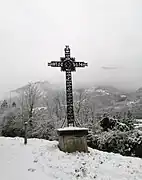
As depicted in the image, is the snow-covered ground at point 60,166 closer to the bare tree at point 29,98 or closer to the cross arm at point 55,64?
the cross arm at point 55,64

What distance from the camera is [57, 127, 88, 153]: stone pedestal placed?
36.3 feet

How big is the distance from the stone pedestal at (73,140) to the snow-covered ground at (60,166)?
433 millimetres

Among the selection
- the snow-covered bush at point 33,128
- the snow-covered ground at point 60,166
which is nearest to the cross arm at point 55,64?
the snow-covered ground at point 60,166

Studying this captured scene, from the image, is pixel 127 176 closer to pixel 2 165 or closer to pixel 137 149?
pixel 2 165

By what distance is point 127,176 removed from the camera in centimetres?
777

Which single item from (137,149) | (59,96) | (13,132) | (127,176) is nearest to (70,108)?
(137,149)

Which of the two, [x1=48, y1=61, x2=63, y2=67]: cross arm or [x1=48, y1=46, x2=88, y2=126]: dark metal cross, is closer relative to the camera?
[x1=48, y1=46, x2=88, y2=126]: dark metal cross

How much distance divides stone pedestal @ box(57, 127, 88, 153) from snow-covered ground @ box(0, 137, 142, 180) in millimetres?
433

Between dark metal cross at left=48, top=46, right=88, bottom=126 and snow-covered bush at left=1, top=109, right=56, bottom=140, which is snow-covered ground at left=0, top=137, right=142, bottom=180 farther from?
snow-covered bush at left=1, top=109, right=56, bottom=140

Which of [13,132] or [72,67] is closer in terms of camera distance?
[72,67]

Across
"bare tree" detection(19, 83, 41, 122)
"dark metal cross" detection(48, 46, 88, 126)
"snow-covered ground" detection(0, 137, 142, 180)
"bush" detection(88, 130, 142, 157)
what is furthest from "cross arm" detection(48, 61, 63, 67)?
"bare tree" detection(19, 83, 41, 122)

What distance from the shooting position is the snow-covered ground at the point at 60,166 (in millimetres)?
7400

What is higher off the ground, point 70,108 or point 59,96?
point 59,96

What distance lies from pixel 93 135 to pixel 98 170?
1069 cm
